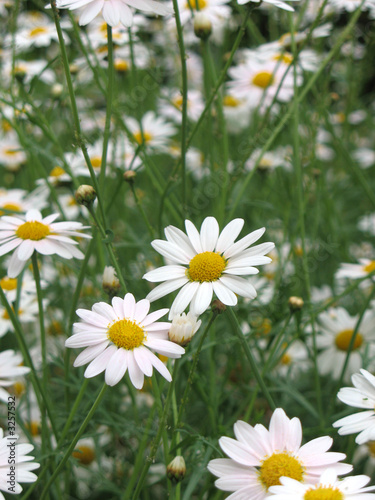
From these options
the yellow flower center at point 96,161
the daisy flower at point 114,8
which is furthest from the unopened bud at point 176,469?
the yellow flower center at point 96,161

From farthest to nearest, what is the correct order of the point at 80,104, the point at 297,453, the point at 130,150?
1. the point at 80,104
2. the point at 130,150
3. the point at 297,453

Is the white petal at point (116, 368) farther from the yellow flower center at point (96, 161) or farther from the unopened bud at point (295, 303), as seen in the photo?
the yellow flower center at point (96, 161)

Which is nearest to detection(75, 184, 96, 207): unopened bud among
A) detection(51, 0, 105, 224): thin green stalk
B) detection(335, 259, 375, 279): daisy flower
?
detection(51, 0, 105, 224): thin green stalk

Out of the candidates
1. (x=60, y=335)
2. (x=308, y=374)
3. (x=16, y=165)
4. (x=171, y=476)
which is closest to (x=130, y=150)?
(x=16, y=165)

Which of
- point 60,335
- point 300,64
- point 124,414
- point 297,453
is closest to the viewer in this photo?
point 297,453

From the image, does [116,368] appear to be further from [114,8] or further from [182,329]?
[114,8]

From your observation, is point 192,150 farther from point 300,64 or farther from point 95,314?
point 95,314

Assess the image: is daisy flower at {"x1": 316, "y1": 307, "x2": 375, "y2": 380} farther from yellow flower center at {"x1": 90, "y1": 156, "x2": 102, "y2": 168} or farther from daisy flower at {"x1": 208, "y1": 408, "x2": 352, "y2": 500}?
yellow flower center at {"x1": 90, "y1": 156, "x2": 102, "y2": 168}

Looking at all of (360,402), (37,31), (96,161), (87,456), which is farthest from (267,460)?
(37,31)
